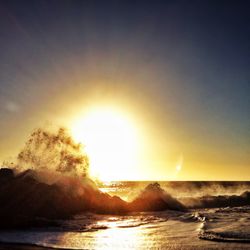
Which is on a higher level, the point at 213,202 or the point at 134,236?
the point at 213,202

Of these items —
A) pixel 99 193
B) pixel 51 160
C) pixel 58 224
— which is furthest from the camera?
pixel 51 160

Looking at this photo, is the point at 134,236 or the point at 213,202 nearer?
the point at 134,236

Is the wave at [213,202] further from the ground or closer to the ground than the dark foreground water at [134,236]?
further from the ground

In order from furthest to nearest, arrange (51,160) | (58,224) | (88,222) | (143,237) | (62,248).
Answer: (51,160) < (88,222) < (58,224) < (143,237) < (62,248)

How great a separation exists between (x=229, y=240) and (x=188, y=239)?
71.9 inches

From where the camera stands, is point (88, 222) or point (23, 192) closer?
point (88, 222)

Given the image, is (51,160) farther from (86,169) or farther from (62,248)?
(62,248)

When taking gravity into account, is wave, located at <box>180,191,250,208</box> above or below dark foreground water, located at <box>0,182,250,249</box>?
above

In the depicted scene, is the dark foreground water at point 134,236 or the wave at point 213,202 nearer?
the dark foreground water at point 134,236

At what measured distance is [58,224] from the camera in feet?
72.7

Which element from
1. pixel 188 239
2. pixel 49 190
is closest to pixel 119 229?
pixel 188 239

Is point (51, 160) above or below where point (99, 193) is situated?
above

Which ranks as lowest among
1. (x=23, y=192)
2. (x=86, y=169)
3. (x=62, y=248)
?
(x=62, y=248)

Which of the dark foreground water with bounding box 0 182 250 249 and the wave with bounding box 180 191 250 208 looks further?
the wave with bounding box 180 191 250 208
